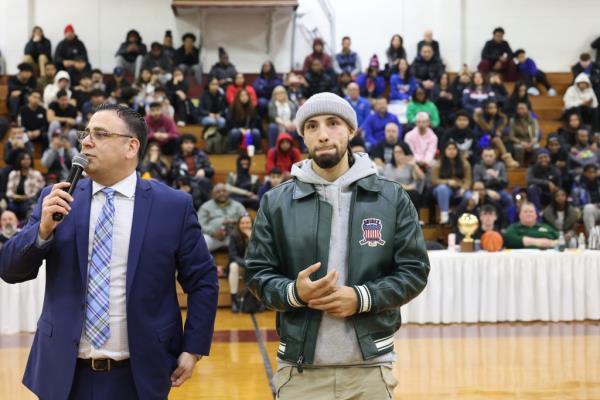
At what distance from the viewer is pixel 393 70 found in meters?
16.4

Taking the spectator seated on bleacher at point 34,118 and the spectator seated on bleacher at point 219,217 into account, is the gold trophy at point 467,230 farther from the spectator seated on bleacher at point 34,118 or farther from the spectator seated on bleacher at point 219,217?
the spectator seated on bleacher at point 34,118

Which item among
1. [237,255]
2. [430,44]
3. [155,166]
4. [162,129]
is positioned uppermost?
[430,44]

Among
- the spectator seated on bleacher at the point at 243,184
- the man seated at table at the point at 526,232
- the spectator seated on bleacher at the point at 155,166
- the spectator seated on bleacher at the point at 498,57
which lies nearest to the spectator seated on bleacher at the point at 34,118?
the spectator seated on bleacher at the point at 155,166

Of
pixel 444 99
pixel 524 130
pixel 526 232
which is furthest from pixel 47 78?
pixel 526 232

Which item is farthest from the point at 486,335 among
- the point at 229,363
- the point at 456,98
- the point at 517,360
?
the point at 456,98

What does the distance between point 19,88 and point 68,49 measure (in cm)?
153

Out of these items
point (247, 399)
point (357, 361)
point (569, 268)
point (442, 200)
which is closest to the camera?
point (357, 361)

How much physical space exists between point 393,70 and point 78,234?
13840 mm

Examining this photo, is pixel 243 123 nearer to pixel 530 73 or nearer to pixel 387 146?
pixel 387 146

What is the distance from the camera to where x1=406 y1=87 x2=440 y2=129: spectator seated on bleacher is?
14.7 metres

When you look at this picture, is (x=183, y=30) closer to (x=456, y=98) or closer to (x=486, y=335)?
(x=456, y=98)

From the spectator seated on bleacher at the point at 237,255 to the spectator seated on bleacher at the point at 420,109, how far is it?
5.09m

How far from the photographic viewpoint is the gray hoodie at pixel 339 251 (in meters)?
2.96

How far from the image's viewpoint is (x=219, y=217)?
36.7 feet
